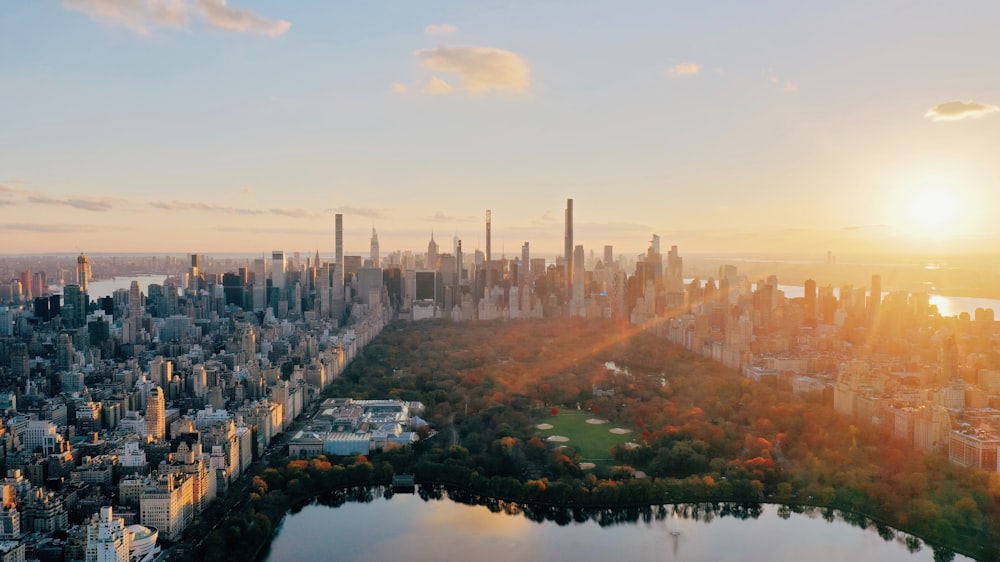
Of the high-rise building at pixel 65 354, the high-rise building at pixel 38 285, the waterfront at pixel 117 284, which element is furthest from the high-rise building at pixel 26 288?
the high-rise building at pixel 65 354

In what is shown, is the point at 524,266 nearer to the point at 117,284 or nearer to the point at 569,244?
the point at 569,244

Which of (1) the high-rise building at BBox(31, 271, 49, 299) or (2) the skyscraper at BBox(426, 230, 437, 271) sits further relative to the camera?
(2) the skyscraper at BBox(426, 230, 437, 271)

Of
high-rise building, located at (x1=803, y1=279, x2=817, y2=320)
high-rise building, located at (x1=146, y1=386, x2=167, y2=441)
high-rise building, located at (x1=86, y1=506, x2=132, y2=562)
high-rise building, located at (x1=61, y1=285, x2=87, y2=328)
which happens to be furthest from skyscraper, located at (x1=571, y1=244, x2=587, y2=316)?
high-rise building, located at (x1=86, y1=506, x2=132, y2=562)

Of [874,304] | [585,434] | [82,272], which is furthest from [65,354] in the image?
[874,304]

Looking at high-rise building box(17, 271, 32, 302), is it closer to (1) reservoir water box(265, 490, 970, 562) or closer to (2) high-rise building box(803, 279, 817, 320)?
(1) reservoir water box(265, 490, 970, 562)

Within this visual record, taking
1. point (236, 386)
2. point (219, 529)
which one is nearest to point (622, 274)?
point (236, 386)

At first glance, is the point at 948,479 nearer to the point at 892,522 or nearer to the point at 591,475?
the point at 892,522

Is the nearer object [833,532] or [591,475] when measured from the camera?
[833,532]
